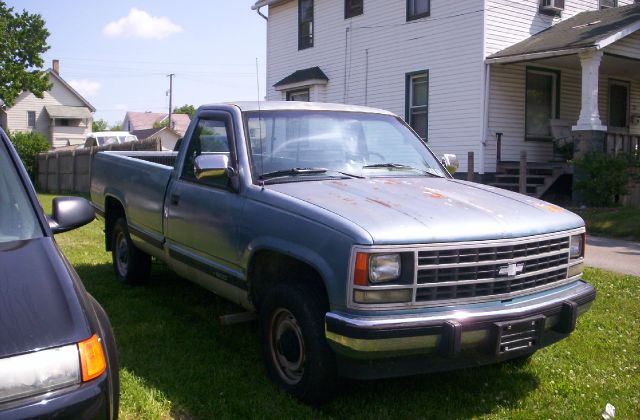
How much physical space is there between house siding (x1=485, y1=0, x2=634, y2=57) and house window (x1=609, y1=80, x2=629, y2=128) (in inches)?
109

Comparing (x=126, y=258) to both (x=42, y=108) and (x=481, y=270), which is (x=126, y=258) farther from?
(x=42, y=108)

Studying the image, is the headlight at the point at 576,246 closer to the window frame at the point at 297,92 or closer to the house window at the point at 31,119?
the window frame at the point at 297,92

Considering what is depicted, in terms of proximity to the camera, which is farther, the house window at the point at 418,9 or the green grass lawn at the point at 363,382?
the house window at the point at 418,9

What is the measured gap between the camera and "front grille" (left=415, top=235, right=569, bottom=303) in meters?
3.48

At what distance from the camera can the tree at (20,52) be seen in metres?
37.4

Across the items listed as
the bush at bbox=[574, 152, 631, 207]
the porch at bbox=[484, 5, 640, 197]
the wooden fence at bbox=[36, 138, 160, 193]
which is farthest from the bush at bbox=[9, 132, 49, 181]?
the bush at bbox=[574, 152, 631, 207]

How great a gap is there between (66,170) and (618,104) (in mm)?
18792

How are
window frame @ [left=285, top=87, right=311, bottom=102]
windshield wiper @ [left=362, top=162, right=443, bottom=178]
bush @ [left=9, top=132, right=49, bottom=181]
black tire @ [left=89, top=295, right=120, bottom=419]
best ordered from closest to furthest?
black tire @ [left=89, top=295, right=120, bottom=419]
windshield wiper @ [left=362, top=162, right=443, bottom=178]
window frame @ [left=285, top=87, right=311, bottom=102]
bush @ [left=9, top=132, right=49, bottom=181]

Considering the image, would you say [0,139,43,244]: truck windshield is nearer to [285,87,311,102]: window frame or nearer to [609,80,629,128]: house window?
[285,87,311,102]: window frame

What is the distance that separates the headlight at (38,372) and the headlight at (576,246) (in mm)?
3105

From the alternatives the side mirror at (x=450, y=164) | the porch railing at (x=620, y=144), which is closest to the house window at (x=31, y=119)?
the porch railing at (x=620, y=144)

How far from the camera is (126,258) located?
7.02m

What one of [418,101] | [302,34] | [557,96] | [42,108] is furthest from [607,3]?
[42,108]

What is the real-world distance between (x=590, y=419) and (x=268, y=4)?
2030cm
